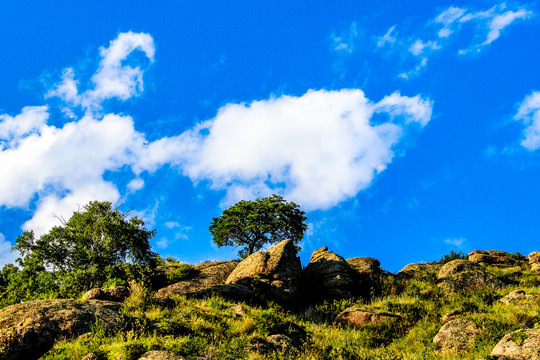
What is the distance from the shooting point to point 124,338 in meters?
14.2

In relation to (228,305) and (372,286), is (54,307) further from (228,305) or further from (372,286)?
(372,286)

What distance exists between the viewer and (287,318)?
1930 centimetres

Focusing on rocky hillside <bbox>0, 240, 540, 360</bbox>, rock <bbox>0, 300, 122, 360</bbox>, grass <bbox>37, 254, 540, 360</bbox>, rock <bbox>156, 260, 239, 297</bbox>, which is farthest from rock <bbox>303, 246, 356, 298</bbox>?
rock <bbox>0, 300, 122, 360</bbox>

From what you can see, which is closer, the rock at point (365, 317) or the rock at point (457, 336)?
the rock at point (457, 336)

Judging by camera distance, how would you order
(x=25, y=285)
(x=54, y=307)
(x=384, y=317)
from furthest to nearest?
(x=25, y=285) < (x=384, y=317) < (x=54, y=307)

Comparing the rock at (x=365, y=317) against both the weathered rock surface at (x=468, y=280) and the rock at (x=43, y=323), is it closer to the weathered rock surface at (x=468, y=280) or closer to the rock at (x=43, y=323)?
the weathered rock surface at (x=468, y=280)

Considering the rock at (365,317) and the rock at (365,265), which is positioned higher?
the rock at (365,265)

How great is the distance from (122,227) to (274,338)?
73.3ft

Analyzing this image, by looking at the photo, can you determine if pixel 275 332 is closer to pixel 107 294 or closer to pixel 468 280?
pixel 107 294

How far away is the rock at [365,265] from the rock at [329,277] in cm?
224

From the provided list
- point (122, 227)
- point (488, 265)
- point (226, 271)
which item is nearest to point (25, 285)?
point (122, 227)

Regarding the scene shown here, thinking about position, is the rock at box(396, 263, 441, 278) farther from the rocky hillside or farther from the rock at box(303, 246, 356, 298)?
the rock at box(303, 246, 356, 298)

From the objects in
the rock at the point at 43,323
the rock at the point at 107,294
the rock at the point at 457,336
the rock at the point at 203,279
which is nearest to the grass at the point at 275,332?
the rock at the point at 457,336

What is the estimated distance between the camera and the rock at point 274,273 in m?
27.1
